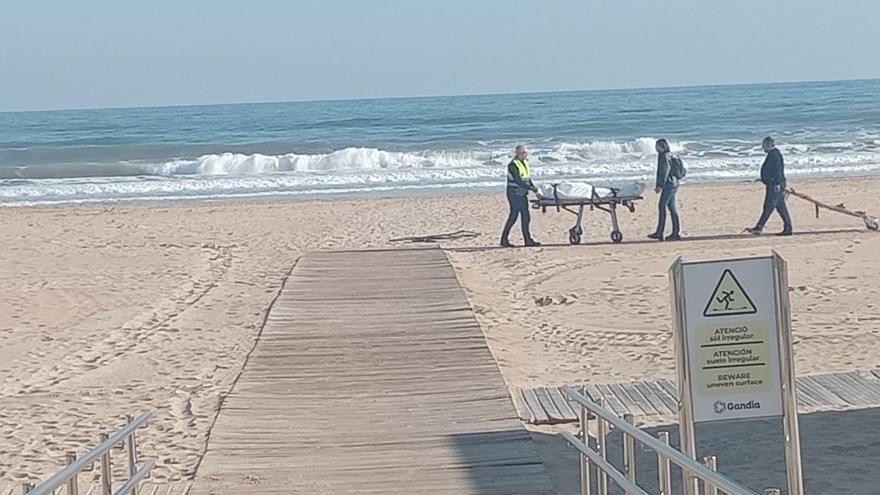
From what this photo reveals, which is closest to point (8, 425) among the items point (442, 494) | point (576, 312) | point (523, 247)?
point (442, 494)

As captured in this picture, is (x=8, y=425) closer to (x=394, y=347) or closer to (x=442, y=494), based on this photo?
(x=394, y=347)

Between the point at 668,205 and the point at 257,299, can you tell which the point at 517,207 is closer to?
the point at 668,205

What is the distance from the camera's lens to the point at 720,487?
334 cm

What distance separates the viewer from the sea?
3341 centimetres

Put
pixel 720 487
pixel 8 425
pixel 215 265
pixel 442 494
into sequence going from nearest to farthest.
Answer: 1. pixel 720 487
2. pixel 442 494
3. pixel 8 425
4. pixel 215 265

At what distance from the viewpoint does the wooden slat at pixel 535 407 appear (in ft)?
25.8

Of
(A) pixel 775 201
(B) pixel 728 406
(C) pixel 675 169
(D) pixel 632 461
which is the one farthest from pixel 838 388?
(A) pixel 775 201

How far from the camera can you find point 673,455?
3826mm

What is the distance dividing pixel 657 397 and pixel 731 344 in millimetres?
4227

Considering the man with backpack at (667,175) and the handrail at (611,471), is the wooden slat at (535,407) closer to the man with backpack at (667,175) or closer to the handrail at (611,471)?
the handrail at (611,471)

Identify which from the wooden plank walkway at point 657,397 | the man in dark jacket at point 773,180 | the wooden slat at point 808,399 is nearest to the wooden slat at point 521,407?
the wooden plank walkway at point 657,397

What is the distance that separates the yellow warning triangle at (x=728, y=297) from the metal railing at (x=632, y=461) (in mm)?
451

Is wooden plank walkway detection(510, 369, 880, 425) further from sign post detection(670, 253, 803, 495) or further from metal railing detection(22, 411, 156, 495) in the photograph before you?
sign post detection(670, 253, 803, 495)

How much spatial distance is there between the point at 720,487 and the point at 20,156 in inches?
1802
